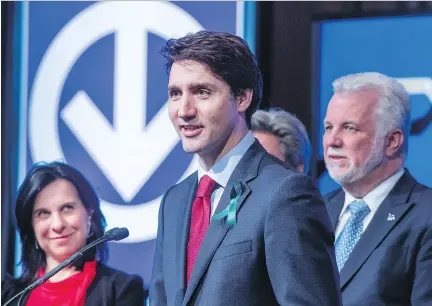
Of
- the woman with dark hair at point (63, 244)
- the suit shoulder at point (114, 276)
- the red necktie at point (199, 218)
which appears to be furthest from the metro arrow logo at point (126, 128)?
the red necktie at point (199, 218)

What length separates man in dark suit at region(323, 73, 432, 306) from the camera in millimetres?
2867

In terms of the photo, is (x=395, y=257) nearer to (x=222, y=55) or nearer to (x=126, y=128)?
(x=222, y=55)

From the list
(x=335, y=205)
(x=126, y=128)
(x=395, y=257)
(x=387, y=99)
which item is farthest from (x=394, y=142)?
(x=126, y=128)

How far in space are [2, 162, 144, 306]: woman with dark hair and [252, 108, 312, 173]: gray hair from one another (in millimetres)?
834

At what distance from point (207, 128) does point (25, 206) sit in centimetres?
174

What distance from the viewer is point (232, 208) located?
2.09 metres

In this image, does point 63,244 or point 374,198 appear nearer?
point 374,198

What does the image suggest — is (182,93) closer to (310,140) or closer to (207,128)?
(207,128)

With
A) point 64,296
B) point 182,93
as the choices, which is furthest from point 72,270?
point 182,93

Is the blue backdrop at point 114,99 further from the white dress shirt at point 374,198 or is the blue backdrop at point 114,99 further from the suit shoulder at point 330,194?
the white dress shirt at point 374,198

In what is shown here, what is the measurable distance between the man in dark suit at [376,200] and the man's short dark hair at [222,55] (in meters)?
0.99

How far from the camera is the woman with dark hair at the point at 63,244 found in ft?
11.1

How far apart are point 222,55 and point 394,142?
1.32m

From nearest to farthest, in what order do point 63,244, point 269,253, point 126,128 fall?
point 269,253 < point 63,244 < point 126,128
